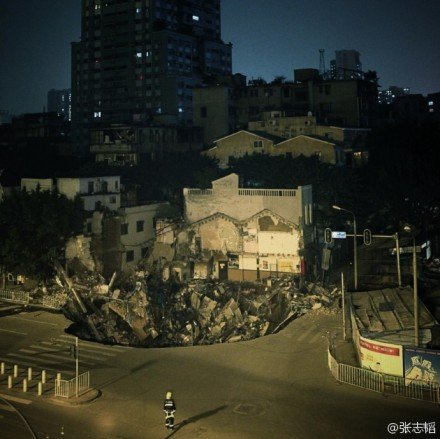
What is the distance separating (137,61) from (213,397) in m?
94.0

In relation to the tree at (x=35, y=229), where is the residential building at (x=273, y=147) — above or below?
above

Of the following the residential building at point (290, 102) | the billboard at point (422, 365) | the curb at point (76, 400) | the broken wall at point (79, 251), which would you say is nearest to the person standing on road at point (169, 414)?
the curb at point (76, 400)

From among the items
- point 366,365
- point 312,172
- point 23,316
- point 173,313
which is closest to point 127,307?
point 173,313

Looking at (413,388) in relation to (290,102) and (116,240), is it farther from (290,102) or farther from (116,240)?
(290,102)

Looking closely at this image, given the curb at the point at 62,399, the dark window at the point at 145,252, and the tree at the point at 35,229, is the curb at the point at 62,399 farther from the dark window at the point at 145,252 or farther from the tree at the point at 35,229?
the dark window at the point at 145,252

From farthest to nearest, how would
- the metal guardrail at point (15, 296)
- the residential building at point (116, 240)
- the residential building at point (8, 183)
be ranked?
1. the residential building at point (8, 183)
2. the residential building at point (116, 240)
3. the metal guardrail at point (15, 296)

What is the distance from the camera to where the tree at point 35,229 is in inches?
1668

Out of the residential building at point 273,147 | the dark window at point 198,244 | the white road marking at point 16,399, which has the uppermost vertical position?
the residential building at point 273,147

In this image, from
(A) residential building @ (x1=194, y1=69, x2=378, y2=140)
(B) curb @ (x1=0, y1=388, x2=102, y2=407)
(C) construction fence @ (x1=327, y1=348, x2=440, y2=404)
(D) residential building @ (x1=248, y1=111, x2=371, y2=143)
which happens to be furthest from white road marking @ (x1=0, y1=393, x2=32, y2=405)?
(A) residential building @ (x1=194, y1=69, x2=378, y2=140)

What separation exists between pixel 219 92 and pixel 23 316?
4691cm

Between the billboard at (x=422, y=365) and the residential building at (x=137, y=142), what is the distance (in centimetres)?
4986

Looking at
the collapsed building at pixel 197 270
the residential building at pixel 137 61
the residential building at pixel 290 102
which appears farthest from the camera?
the residential building at pixel 137 61

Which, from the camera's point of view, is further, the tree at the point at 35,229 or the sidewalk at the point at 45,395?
the tree at the point at 35,229

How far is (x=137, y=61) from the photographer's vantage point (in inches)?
4240
